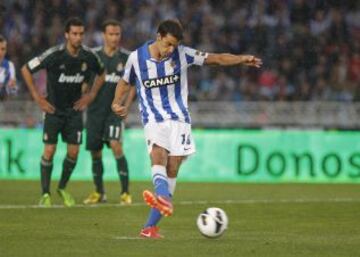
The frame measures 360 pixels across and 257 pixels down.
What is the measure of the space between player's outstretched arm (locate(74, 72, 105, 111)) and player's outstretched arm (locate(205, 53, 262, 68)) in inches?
172

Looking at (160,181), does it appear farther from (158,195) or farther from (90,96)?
(90,96)

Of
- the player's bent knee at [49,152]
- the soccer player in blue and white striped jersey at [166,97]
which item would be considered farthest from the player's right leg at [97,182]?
the soccer player in blue and white striped jersey at [166,97]

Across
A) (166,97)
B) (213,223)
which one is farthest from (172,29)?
(213,223)

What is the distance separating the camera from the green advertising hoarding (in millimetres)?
20656

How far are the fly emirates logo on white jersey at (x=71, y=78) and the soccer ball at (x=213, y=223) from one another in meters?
4.96

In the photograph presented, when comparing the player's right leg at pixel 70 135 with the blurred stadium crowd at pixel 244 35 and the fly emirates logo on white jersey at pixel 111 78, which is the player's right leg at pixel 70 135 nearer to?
the fly emirates logo on white jersey at pixel 111 78

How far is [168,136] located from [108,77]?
490cm

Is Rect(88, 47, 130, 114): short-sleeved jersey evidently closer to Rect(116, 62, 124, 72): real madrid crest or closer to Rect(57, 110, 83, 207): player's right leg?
Rect(116, 62, 124, 72): real madrid crest

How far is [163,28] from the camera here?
10.1 meters

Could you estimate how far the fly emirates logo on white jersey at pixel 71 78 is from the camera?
1437 cm

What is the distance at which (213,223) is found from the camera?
9844 millimetres

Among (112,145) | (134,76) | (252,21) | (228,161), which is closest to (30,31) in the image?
(252,21)

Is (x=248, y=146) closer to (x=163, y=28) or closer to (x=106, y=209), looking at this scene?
(x=106, y=209)

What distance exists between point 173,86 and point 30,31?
15532mm
